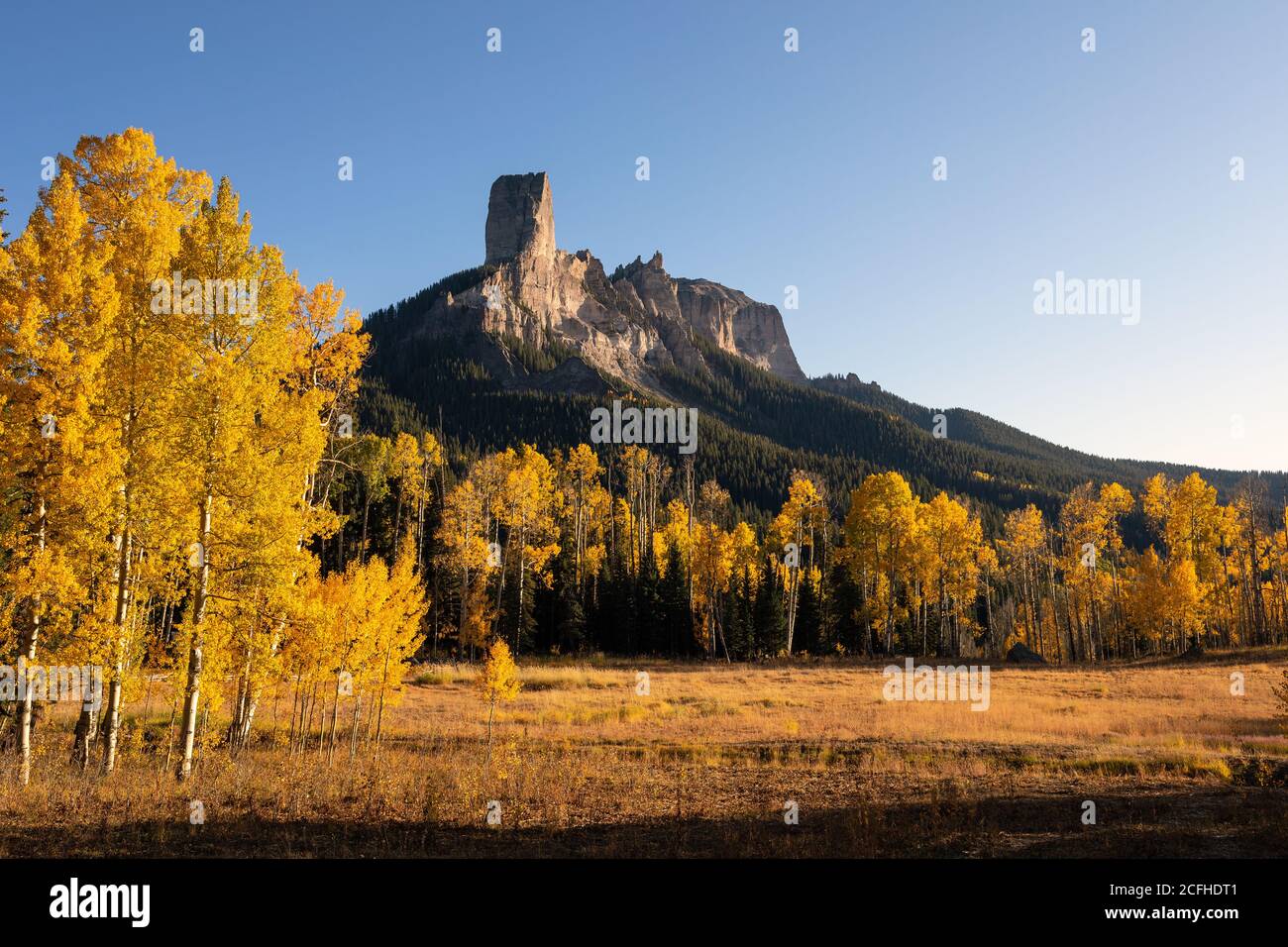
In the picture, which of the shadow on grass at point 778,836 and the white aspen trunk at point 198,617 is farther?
the white aspen trunk at point 198,617

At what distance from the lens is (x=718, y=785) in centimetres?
1560

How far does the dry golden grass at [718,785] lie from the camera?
1040 centimetres

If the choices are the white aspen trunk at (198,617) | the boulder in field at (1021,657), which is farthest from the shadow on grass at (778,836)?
the boulder in field at (1021,657)

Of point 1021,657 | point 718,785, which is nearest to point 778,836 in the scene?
point 718,785

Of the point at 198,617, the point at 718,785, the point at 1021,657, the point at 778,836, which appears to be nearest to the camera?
the point at 778,836

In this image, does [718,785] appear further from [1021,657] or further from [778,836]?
[1021,657]

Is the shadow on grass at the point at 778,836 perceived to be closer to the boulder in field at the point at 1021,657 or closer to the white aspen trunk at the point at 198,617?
the white aspen trunk at the point at 198,617

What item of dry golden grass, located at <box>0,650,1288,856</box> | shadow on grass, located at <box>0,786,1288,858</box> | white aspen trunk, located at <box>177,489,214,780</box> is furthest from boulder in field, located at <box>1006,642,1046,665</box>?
white aspen trunk, located at <box>177,489,214,780</box>

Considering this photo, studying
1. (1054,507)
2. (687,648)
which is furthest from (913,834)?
(1054,507)
